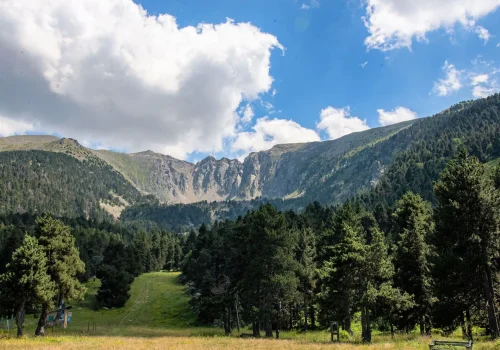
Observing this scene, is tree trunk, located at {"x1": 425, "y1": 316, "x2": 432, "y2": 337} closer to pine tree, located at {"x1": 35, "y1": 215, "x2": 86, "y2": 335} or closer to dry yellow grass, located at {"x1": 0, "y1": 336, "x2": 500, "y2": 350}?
dry yellow grass, located at {"x1": 0, "y1": 336, "x2": 500, "y2": 350}

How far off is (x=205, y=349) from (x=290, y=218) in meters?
72.7

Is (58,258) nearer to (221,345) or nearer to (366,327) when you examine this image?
(221,345)

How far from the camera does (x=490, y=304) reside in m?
24.1

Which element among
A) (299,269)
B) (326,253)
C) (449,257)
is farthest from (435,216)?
(326,253)

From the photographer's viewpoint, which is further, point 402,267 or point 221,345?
point 402,267

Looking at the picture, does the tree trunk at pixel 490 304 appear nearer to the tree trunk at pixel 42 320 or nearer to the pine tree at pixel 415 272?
the pine tree at pixel 415 272

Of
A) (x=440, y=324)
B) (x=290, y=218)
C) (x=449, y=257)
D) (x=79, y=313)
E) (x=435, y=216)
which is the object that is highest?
(x=290, y=218)

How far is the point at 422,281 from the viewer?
34.0 meters

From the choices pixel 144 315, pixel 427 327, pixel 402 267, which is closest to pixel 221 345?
pixel 402 267

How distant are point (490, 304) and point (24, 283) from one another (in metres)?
40.7

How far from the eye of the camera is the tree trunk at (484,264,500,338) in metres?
23.5

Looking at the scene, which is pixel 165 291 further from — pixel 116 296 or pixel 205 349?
pixel 205 349

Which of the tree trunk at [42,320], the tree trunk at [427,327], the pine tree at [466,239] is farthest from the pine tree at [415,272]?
the tree trunk at [42,320]

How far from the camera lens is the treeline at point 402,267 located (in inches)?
990
